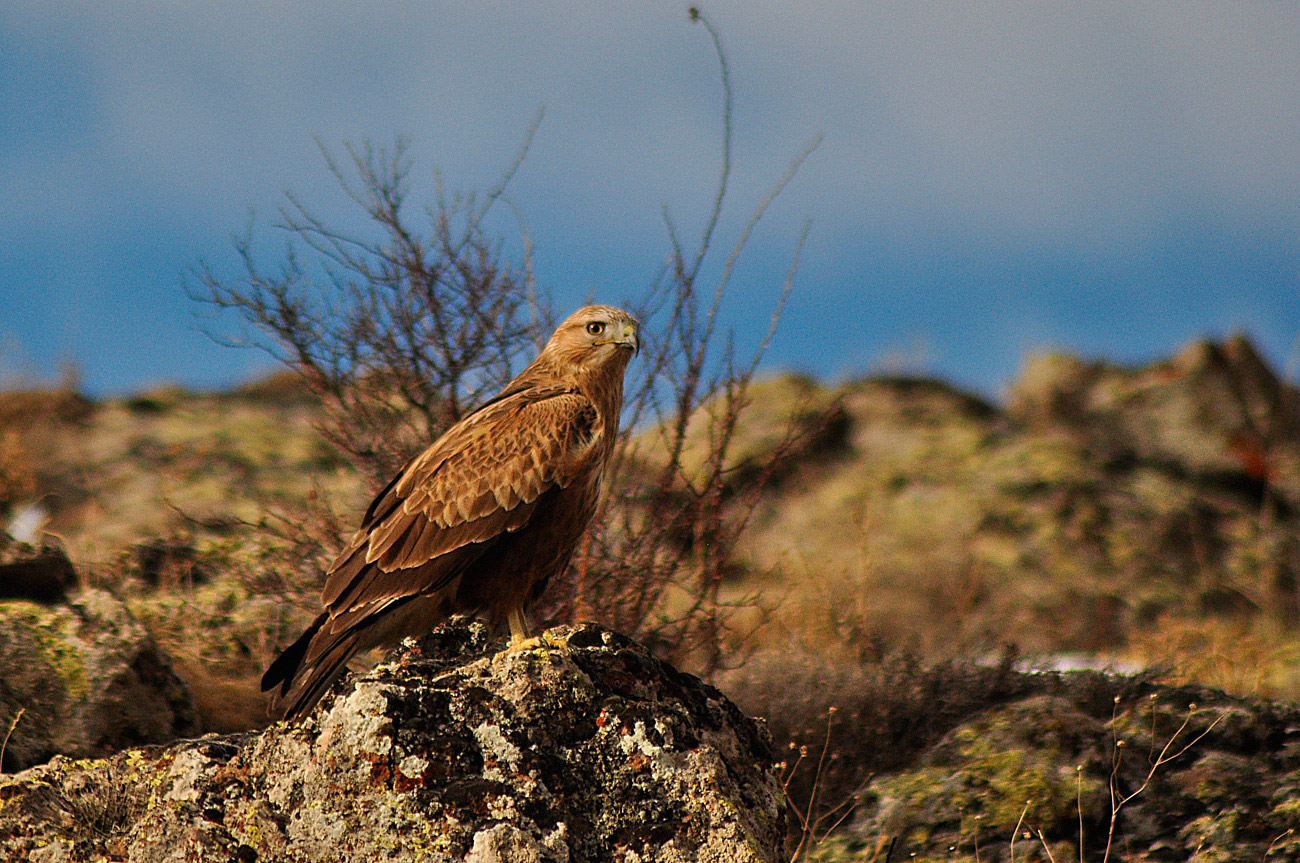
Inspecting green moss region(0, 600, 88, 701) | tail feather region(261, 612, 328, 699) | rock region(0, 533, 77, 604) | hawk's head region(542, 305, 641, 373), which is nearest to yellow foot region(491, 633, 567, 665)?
tail feather region(261, 612, 328, 699)

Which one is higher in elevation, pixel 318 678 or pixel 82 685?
pixel 82 685

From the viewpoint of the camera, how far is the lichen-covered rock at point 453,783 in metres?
3.36

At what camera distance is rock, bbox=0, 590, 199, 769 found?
4832 mm

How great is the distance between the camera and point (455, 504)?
4.58 metres

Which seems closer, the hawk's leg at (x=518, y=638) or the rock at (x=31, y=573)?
the hawk's leg at (x=518, y=638)

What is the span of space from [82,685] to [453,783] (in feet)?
8.17

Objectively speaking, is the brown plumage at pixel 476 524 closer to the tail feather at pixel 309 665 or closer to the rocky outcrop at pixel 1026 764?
the tail feather at pixel 309 665

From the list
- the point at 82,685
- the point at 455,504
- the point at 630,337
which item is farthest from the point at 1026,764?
the point at 82,685

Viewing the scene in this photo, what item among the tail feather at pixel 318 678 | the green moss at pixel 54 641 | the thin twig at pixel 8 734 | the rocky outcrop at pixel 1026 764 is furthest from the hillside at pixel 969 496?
the tail feather at pixel 318 678

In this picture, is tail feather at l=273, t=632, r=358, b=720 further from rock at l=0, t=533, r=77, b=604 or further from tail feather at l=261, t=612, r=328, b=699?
rock at l=0, t=533, r=77, b=604

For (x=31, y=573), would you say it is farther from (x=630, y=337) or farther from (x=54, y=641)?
(x=630, y=337)

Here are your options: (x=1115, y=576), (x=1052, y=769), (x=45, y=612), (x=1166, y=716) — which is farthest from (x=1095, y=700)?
(x=1115, y=576)

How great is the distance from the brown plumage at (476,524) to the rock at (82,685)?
103cm

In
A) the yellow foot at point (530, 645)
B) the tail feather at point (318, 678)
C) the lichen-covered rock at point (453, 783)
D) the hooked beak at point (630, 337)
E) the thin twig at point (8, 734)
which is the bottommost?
the lichen-covered rock at point (453, 783)
